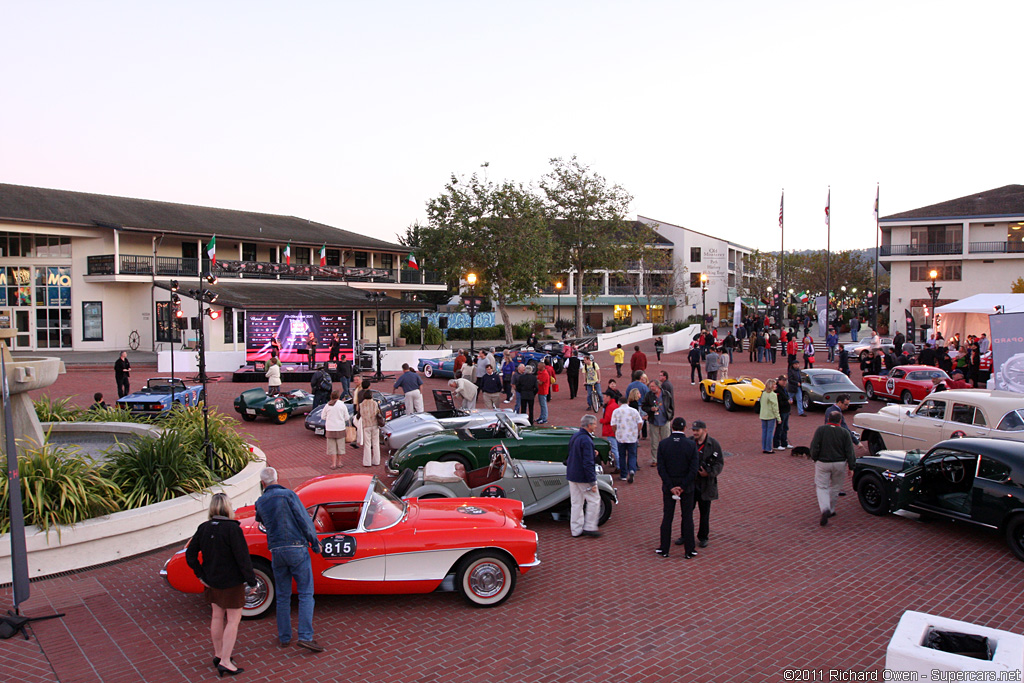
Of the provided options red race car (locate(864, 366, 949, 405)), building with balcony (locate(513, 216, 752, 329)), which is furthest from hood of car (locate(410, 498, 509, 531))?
building with balcony (locate(513, 216, 752, 329))

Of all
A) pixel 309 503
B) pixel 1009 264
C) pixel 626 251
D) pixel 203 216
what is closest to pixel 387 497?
pixel 309 503

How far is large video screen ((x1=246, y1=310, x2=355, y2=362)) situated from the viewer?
2830cm

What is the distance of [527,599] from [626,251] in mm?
43661

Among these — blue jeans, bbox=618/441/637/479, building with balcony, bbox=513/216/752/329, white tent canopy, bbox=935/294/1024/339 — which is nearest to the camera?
blue jeans, bbox=618/441/637/479

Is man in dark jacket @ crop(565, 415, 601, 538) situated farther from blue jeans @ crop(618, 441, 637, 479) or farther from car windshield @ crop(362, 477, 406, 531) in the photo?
blue jeans @ crop(618, 441, 637, 479)

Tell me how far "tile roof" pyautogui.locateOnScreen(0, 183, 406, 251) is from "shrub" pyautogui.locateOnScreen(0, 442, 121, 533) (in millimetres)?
30555

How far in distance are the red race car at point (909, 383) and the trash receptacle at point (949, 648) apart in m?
16.9

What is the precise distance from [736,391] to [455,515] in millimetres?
14409

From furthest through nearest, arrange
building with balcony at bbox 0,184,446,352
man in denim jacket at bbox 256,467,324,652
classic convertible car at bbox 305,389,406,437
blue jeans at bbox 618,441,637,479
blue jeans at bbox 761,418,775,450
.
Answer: building with balcony at bbox 0,184,446,352 < classic convertible car at bbox 305,389,406,437 < blue jeans at bbox 761,418,775,450 < blue jeans at bbox 618,441,637,479 < man in denim jacket at bbox 256,467,324,652

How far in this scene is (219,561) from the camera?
5520mm

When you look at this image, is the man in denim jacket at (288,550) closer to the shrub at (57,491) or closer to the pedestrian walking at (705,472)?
the shrub at (57,491)

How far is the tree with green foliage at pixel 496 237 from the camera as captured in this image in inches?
1586

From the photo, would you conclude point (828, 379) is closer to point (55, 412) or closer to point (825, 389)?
point (825, 389)

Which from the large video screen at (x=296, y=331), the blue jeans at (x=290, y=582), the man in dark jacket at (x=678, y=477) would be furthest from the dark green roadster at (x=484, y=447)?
the large video screen at (x=296, y=331)
